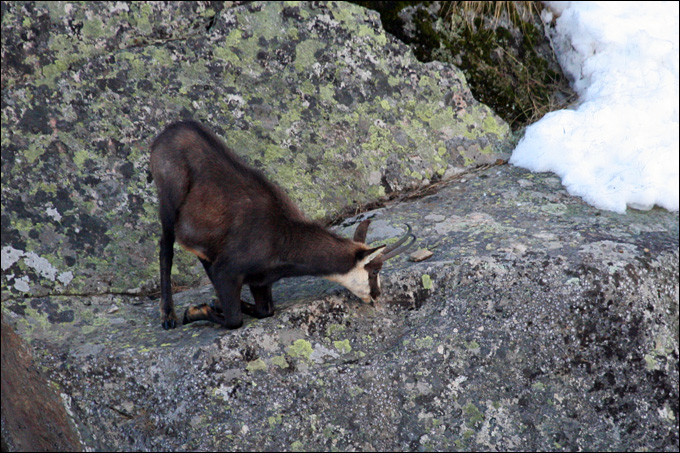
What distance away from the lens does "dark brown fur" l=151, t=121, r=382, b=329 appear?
4602 mm

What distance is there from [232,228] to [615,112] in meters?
4.33

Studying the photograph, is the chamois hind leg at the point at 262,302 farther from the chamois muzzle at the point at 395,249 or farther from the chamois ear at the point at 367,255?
the chamois muzzle at the point at 395,249

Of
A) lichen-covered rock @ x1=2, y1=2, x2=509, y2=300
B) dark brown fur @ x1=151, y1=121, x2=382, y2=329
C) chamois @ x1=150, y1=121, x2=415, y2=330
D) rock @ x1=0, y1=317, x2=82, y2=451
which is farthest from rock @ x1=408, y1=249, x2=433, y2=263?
rock @ x1=0, y1=317, x2=82, y2=451

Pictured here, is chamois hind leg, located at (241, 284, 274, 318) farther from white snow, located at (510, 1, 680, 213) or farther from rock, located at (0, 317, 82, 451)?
white snow, located at (510, 1, 680, 213)

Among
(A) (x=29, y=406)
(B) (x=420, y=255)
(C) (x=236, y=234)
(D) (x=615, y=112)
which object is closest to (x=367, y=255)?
(B) (x=420, y=255)

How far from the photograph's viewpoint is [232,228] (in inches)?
183

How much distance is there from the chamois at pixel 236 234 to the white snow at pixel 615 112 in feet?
7.83

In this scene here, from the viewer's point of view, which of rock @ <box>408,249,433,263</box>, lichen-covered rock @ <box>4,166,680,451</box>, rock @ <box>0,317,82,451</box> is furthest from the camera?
rock @ <box>408,249,433,263</box>

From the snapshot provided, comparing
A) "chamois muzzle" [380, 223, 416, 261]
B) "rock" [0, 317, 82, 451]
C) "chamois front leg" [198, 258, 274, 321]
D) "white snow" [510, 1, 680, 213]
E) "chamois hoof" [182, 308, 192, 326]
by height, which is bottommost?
"rock" [0, 317, 82, 451]

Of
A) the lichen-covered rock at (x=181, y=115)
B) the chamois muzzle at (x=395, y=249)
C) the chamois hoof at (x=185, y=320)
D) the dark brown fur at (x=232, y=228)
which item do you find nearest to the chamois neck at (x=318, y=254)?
the dark brown fur at (x=232, y=228)

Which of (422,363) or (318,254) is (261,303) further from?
(422,363)

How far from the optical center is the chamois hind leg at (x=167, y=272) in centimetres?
480

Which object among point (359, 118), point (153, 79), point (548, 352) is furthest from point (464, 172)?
point (153, 79)

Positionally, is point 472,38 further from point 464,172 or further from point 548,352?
point 548,352
